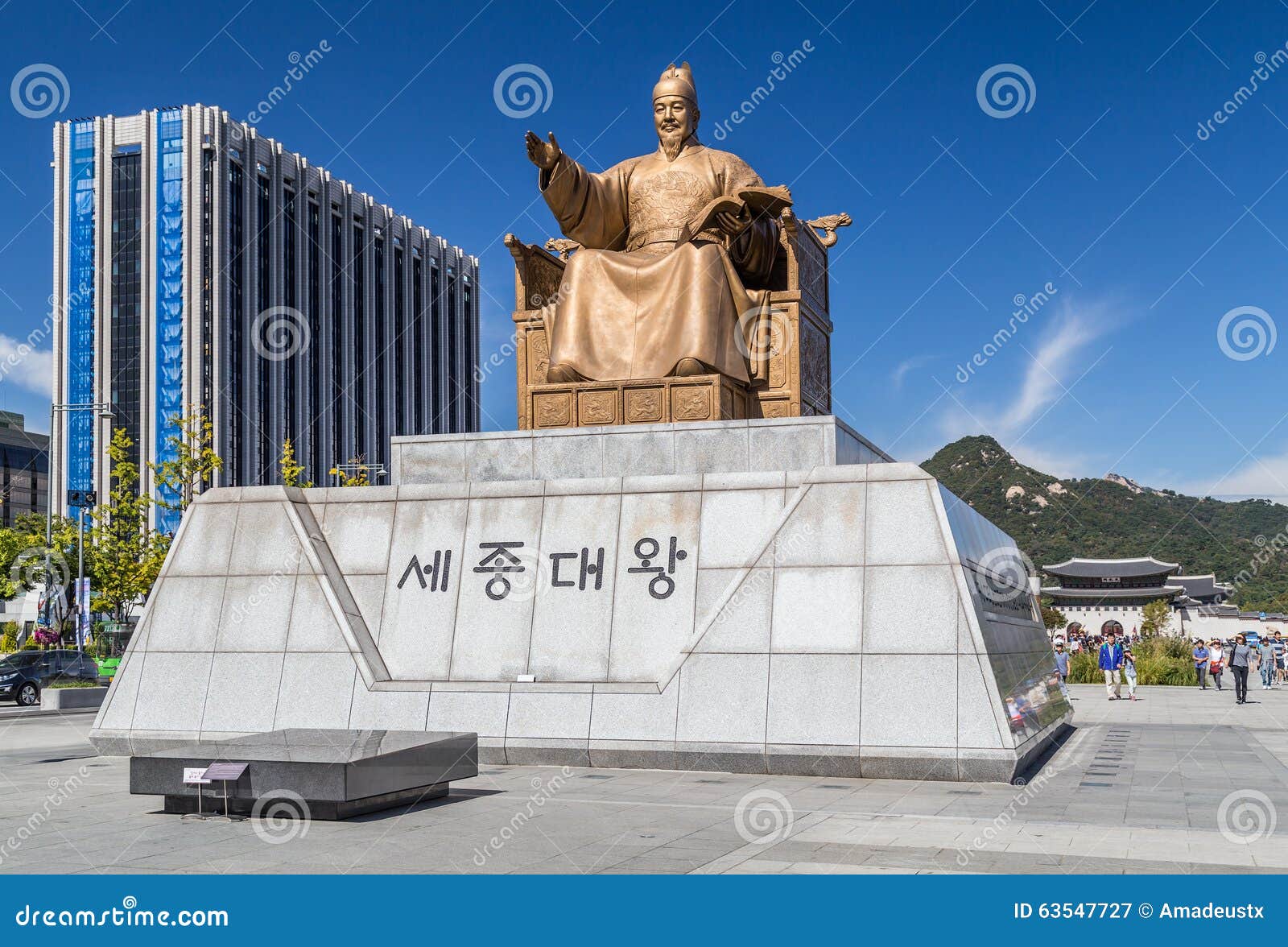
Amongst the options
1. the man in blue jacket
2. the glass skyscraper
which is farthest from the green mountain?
the man in blue jacket

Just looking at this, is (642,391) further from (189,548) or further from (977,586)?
(189,548)

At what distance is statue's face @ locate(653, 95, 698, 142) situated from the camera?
15195mm

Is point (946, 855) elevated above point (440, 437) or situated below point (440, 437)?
below

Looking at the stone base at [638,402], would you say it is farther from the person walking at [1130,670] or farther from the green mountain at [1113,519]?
the green mountain at [1113,519]

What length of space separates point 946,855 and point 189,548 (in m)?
8.64

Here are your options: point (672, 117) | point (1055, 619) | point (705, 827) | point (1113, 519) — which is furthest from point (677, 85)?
point (1113, 519)

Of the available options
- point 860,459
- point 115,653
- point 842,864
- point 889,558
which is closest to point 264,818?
point 842,864

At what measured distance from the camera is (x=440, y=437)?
42.7 ft

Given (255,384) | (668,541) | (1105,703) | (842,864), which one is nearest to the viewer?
(842,864)

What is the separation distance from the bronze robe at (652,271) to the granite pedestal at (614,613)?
1207 mm

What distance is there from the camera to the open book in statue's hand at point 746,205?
13.7 m

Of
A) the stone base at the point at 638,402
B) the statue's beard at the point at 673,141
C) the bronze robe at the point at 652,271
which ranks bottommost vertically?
the stone base at the point at 638,402

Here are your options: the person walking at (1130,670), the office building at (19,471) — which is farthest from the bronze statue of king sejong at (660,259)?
the office building at (19,471)

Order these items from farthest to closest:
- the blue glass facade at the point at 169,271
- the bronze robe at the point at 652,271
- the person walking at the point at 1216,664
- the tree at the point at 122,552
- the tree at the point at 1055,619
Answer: the tree at the point at 1055,619 → the blue glass facade at the point at 169,271 → the tree at the point at 122,552 → the person walking at the point at 1216,664 → the bronze robe at the point at 652,271
